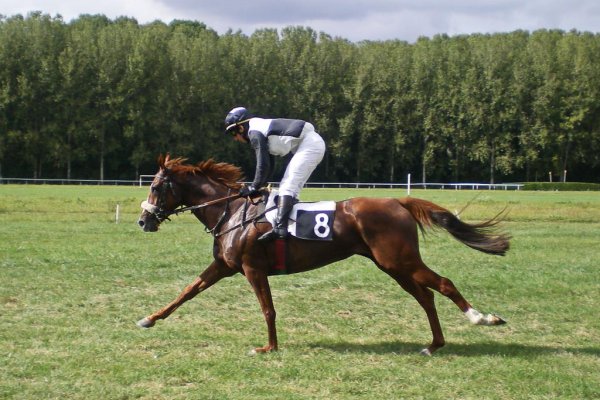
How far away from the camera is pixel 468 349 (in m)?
9.04

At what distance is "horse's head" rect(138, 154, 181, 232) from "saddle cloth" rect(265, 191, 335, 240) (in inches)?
53.8

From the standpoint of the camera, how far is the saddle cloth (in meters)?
9.02

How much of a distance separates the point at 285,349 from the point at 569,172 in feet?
245

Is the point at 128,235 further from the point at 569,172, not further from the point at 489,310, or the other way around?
the point at 569,172

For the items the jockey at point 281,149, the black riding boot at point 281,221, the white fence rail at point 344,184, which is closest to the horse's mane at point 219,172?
the jockey at point 281,149

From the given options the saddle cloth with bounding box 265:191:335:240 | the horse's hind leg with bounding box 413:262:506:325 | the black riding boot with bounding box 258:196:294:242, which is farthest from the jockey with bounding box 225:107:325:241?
the horse's hind leg with bounding box 413:262:506:325

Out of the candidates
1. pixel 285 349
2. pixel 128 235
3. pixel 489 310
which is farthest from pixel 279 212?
pixel 128 235

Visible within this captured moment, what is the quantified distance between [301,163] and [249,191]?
749 millimetres

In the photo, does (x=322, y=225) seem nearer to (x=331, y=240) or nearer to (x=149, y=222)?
(x=331, y=240)

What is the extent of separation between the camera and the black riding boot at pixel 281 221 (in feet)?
29.4

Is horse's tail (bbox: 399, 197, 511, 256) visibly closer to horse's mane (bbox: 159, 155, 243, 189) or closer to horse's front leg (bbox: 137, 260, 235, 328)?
horse's mane (bbox: 159, 155, 243, 189)

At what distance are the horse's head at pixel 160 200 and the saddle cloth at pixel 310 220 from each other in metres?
1.37

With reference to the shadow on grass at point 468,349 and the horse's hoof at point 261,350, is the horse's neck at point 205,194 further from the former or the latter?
the shadow on grass at point 468,349

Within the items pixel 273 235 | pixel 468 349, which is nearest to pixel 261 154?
pixel 273 235
